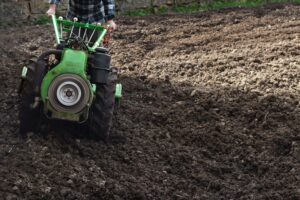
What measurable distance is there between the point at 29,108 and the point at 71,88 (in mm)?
431

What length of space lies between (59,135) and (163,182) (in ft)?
3.12

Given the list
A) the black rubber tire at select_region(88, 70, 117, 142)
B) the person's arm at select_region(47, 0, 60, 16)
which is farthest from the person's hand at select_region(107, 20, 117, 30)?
the black rubber tire at select_region(88, 70, 117, 142)

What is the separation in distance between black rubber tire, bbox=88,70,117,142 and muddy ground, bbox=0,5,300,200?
13 centimetres

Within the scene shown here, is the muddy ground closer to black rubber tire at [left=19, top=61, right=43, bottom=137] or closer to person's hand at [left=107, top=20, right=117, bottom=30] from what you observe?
black rubber tire at [left=19, top=61, right=43, bottom=137]

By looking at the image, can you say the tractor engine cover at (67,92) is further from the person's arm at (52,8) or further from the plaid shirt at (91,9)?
the plaid shirt at (91,9)

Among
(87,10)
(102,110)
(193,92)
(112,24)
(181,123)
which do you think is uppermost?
(87,10)

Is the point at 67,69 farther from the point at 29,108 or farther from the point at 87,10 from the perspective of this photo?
the point at 87,10

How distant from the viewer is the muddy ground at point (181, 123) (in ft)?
14.0

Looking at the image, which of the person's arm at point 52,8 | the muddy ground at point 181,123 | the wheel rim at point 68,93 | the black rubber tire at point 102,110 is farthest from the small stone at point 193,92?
the wheel rim at point 68,93

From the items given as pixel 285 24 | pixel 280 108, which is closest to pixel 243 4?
pixel 285 24

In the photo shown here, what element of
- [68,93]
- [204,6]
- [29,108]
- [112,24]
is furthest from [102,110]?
[204,6]

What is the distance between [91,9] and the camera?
18.5 feet

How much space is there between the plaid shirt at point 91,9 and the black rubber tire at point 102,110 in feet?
3.36

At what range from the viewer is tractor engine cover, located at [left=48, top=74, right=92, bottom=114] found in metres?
4.43
